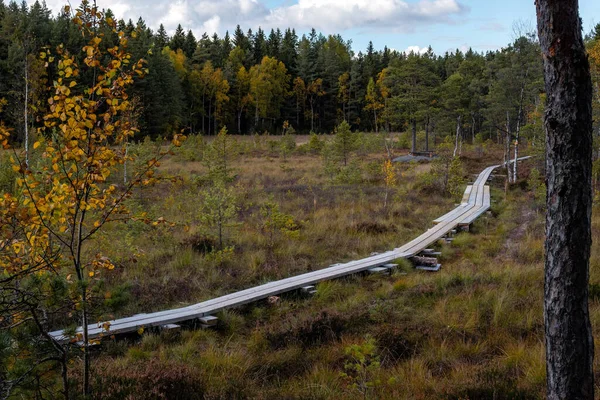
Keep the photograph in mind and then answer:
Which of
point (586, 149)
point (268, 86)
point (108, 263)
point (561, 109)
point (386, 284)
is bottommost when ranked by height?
point (386, 284)

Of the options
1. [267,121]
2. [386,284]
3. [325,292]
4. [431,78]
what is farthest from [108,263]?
[267,121]

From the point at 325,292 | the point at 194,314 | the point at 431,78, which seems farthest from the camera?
the point at 431,78

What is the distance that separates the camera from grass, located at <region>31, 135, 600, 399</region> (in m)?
4.36

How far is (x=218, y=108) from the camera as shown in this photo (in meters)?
58.0

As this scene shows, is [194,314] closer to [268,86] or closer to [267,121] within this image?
[268,86]

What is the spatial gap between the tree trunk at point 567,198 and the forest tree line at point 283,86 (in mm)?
25298

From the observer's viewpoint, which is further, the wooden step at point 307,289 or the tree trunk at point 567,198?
the wooden step at point 307,289

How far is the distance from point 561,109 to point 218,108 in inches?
2254

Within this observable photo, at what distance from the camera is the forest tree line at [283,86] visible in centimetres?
3856

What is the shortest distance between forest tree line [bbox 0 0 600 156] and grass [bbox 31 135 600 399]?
18.6 meters

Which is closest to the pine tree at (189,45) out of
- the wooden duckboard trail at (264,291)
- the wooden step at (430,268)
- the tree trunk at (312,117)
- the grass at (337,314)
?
the tree trunk at (312,117)

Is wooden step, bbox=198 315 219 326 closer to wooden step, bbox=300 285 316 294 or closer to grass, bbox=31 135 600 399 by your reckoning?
grass, bbox=31 135 600 399

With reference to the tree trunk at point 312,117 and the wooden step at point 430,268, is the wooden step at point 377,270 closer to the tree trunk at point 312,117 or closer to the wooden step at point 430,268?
the wooden step at point 430,268

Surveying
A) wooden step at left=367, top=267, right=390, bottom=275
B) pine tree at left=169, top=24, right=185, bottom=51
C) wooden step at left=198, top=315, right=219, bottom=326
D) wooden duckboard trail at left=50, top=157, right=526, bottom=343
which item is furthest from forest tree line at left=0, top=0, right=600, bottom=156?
wooden step at left=198, top=315, right=219, bottom=326
